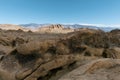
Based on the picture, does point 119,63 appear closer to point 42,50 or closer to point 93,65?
point 93,65

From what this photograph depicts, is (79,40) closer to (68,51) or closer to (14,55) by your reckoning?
(68,51)

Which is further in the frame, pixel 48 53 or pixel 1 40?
pixel 1 40

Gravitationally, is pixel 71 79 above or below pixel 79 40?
below

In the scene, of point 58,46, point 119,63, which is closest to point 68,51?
point 58,46

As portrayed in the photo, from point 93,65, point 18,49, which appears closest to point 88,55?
point 93,65

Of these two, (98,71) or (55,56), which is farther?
(55,56)

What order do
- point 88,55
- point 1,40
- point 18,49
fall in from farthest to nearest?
1. point 1,40
2. point 18,49
3. point 88,55

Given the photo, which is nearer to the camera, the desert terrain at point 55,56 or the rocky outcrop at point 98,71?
the rocky outcrop at point 98,71

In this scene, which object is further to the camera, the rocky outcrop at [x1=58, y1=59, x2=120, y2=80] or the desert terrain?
the desert terrain

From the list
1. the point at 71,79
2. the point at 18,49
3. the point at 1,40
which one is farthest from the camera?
the point at 1,40

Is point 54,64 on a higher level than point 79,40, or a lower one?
lower
